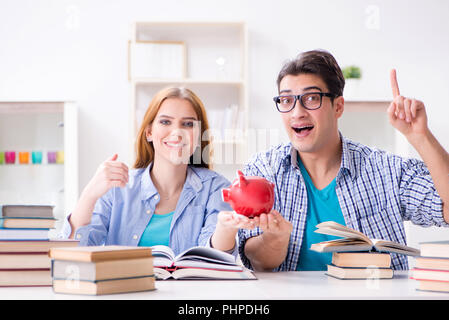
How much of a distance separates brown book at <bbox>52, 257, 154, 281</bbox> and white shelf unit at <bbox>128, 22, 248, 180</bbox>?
2791 mm

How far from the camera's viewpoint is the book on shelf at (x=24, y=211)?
4.33 ft

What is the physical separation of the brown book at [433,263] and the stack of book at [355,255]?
7.5 inches

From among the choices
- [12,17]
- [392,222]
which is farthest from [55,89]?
[392,222]

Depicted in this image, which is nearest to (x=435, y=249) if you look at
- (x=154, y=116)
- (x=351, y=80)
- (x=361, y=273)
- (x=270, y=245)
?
(x=361, y=273)

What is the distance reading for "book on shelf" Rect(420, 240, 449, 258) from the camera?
1.29 m

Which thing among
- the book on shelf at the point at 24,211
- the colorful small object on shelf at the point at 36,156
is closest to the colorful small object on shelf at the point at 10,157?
the colorful small object on shelf at the point at 36,156

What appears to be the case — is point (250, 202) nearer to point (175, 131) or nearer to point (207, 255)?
point (207, 255)

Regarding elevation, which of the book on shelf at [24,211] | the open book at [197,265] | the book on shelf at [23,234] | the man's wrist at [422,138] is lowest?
the open book at [197,265]

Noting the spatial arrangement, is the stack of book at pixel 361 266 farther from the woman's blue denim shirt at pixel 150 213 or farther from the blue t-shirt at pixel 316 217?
the woman's blue denim shirt at pixel 150 213

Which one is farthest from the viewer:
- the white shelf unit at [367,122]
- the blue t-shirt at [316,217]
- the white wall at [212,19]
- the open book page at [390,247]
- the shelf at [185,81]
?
the white wall at [212,19]

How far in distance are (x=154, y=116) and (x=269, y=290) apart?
1137 mm

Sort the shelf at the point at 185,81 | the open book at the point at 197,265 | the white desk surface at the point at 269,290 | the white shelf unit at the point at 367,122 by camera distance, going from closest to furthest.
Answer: the white desk surface at the point at 269,290 < the open book at the point at 197,265 < the shelf at the point at 185,81 < the white shelf unit at the point at 367,122
